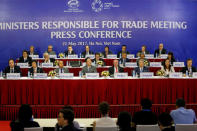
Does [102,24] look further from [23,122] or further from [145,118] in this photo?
[23,122]

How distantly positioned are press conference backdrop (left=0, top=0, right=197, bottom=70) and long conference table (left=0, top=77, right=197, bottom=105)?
5.63 m

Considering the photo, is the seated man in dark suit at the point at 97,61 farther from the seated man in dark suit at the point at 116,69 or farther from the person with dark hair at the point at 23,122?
the person with dark hair at the point at 23,122

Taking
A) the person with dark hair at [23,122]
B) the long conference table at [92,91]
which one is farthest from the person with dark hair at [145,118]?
the long conference table at [92,91]

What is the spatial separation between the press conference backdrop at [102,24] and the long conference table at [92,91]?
563 centimetres

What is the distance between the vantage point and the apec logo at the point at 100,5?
13.0m

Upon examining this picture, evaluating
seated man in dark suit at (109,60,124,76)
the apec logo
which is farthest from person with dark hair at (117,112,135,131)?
the apec logo

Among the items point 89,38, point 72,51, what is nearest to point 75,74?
point 72,51

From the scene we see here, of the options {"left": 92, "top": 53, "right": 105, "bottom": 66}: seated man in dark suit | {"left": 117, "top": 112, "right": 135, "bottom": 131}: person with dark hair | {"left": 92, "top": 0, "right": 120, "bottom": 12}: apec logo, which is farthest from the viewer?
{"left": 92, "top": 0, "right": 120, "bottom": 12}: apec logo

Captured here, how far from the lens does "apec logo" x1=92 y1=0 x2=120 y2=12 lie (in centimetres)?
1295

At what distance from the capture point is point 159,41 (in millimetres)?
13070

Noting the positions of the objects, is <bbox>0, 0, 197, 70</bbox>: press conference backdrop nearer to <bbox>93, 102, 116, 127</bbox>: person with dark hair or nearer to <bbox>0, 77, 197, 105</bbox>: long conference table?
<bbox>0, 77, 197, 105</bbox>: long conference table

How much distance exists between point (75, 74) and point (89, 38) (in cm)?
338

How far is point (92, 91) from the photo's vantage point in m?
7.52

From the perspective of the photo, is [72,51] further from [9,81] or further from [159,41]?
[9,81]
